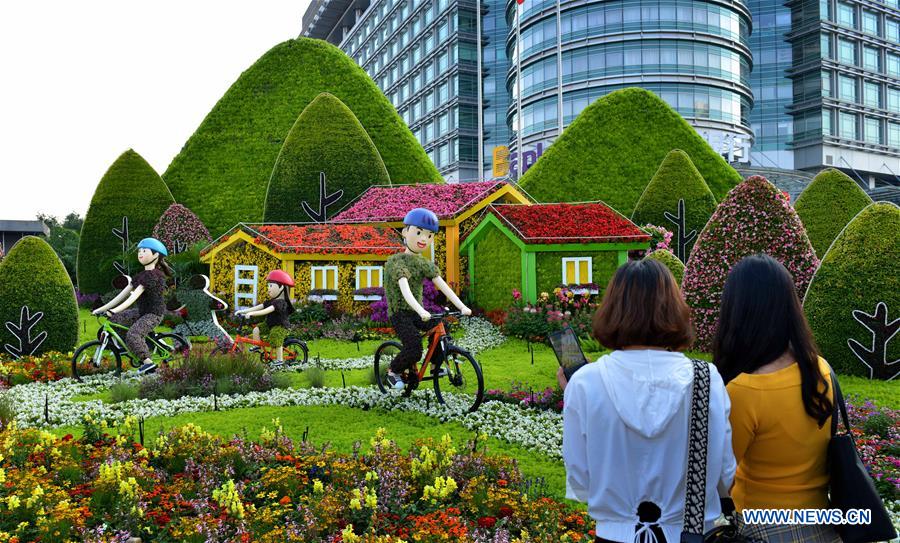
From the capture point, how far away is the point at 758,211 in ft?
34.2

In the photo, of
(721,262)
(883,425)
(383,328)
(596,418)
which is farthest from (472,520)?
(383,328)

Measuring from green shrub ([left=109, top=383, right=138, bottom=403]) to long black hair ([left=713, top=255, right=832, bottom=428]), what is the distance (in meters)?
8.38

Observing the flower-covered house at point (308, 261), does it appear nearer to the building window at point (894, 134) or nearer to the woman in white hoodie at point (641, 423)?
the woman in white hoodie at point (641, 423)

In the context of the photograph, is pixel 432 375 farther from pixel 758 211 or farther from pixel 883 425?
pixel 758 211

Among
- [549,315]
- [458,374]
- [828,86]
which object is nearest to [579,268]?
[549,315]

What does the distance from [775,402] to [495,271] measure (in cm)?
1494

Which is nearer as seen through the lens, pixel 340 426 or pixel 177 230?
pixel 340 426

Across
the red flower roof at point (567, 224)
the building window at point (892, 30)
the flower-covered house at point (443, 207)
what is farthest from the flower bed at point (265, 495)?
the building window at point (892, 30)

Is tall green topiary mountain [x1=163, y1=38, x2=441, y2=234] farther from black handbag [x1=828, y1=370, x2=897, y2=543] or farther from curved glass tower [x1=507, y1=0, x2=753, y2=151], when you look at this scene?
black handbag [x1=828, y1=370, x2=897, y2=543]

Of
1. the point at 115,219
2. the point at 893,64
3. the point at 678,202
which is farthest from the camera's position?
the point at 893,64

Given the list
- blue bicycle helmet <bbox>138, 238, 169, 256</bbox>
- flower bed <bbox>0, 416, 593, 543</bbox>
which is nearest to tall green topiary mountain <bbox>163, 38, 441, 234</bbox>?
blue bicycle helmet <bbox>138, 238, 169, 256</bbox>

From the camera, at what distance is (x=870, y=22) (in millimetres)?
62562

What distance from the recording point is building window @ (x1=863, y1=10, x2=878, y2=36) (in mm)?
62241

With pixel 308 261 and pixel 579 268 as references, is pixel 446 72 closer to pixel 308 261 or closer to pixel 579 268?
pixel 308 261
